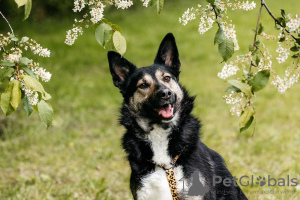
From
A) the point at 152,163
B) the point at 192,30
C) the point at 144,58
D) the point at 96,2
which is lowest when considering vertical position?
the point at 152,163

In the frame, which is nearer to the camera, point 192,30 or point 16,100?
point 16,100

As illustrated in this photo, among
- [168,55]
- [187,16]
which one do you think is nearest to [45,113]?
[187,16]

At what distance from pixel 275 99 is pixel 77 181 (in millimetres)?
4803

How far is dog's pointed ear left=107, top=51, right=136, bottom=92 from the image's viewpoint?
359 cm

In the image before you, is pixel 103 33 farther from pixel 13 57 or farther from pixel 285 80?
pixel 285 80

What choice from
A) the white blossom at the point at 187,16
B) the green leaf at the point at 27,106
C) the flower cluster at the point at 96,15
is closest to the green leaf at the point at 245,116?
the white blossom at the point at 187,16

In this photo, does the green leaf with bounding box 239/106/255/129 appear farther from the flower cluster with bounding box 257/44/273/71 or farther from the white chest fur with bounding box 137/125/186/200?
the white chest fur with bounding box 137/125/186/200

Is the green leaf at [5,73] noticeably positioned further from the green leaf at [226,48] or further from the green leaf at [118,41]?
the green leaf at [226,48]

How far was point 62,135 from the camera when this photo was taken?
22.3ft

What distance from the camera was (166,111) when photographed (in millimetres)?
3383

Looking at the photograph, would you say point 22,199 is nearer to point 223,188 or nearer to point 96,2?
point 223,188

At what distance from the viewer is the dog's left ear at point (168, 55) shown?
354 cm

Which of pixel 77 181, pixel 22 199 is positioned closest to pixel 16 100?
pixel 22 199

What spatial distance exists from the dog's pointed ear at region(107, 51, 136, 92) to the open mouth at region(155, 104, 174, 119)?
520 millimetres
